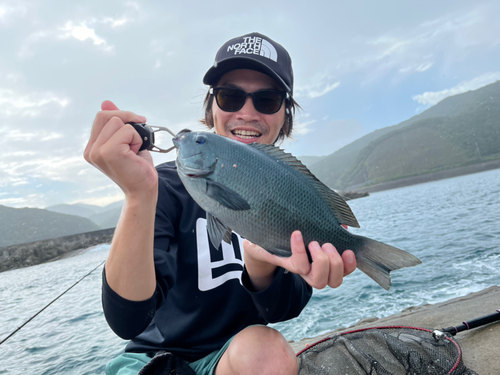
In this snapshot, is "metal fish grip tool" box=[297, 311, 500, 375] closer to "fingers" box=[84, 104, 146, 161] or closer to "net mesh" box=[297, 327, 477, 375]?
"net mesh" box=[297, 327, 477, 375]

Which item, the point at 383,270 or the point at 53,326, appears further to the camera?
the point at 53,326

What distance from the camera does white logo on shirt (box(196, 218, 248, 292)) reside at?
2.73 meters

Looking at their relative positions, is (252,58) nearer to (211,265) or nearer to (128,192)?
(128,192)

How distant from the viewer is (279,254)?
196 cm

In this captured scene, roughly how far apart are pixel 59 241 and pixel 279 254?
4937 cm

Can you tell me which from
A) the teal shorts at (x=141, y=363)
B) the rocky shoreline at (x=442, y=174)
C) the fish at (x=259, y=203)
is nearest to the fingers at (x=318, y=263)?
the fish at (x=259, y=203)

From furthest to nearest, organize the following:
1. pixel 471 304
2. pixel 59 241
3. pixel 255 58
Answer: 1. pixel 59 241
2. pixel 471 304
3. pixel 255 58

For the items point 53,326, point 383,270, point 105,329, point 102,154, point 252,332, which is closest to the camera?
point 102,154

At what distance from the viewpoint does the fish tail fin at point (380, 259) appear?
1871 mm

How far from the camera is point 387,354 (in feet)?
11.1

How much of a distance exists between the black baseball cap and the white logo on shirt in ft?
5.54

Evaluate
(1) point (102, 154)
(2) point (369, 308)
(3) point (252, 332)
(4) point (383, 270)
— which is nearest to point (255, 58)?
(1) point (102, 154)

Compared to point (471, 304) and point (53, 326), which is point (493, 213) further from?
point (53, 326)

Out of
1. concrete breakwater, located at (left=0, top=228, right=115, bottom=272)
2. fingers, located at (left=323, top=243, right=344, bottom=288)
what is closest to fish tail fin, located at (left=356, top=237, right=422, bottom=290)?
fingers, located at (left=323, top=243, right=344, bottom=288)
